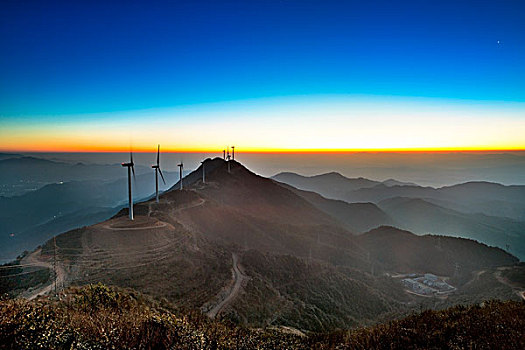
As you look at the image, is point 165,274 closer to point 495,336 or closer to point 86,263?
point 86,263

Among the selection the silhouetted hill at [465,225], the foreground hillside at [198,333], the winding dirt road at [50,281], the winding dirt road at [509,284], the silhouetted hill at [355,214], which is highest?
the foreground hillside at [198,333]

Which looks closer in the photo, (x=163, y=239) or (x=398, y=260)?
(x=163, y=239)

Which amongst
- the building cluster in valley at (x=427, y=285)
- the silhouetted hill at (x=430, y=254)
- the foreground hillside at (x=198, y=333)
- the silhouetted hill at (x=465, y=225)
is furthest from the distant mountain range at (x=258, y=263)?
the silhouetted hill at (x=465, y=225)

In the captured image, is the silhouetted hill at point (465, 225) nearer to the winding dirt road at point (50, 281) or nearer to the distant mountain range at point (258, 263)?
the distant mountain range at point (258, 263)

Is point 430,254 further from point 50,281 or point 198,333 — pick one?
point 198,333

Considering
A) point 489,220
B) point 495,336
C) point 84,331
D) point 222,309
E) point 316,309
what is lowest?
point 489,220

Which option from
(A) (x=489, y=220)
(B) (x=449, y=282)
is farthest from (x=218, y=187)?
(A) (x=489, y=220)
